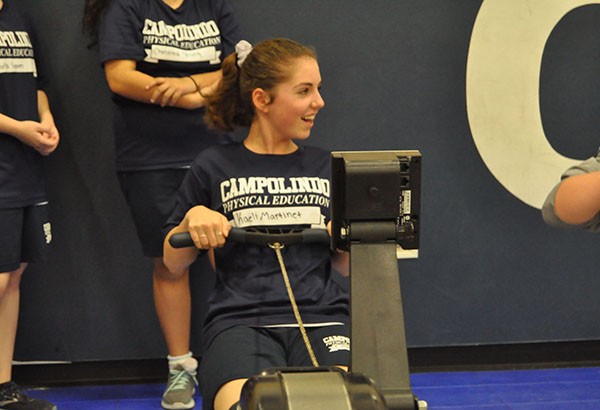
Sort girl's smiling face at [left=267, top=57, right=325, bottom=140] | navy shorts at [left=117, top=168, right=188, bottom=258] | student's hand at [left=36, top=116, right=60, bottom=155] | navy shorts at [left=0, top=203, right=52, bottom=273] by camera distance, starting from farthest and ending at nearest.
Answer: navy shorts at [left=117, top=168, right=188, bottom=258] < student's hand at [left=36, top=116, right=60, bottom=155] < navy shorts at [left=0, top=203, right=52, bottom=273] < girl's smiling face at [left=267, top=57, right=325, bottom=140]

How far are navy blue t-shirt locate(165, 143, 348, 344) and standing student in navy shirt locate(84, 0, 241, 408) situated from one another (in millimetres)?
804

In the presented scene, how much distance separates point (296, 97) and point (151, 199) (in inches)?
40.6

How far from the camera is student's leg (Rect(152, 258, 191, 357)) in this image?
3.08 m

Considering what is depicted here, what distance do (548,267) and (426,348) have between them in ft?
2.23

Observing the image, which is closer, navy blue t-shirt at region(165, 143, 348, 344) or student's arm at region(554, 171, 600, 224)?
student's arm at region(554, 171, 600, 224)

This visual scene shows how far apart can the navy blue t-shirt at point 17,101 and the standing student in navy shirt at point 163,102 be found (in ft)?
0.92

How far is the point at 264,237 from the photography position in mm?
1853

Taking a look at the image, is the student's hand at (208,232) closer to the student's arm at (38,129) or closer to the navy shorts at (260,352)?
the navy shorts at (260,352)

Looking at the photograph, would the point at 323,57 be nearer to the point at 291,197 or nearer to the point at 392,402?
the point at 291,197

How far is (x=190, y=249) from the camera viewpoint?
201 centimetres

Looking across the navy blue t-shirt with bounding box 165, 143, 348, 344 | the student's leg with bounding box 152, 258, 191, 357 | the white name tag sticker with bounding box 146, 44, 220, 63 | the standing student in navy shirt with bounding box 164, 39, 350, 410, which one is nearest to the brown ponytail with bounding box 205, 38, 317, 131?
the standing student in navy shirt with bounding box 164, 39, 350, 410

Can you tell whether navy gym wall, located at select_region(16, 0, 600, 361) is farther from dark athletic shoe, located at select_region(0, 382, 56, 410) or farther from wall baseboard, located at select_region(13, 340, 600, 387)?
dark athletic shoe, located at select_region(0, 382, 56, 410)

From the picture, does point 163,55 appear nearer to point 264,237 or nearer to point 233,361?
point 264,237

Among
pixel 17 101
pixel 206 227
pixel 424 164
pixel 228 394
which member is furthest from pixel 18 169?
pixel 424 164
